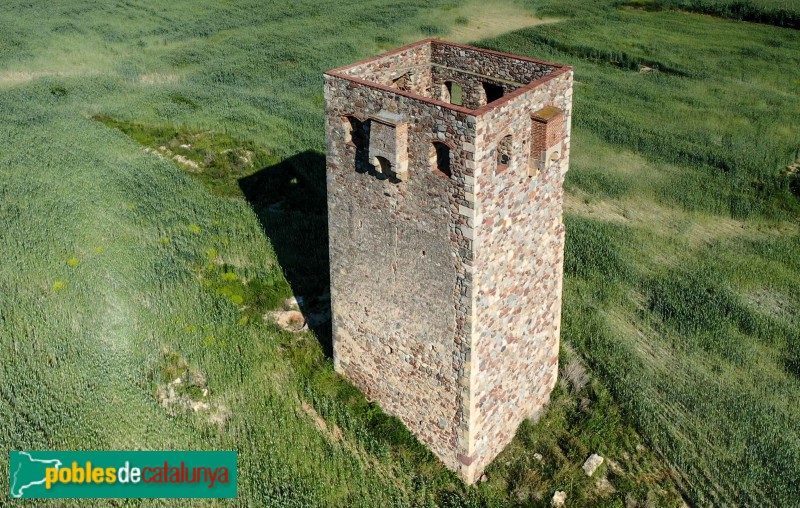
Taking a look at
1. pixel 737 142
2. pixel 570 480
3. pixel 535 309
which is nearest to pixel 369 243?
pixel 535 309

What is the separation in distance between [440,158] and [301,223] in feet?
41.5

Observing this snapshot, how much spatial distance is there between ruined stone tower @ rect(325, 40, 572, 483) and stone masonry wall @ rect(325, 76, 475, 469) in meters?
0.03

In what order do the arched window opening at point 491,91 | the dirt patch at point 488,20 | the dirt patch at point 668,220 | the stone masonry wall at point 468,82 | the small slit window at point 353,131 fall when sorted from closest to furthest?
the small slit window at point 353,131 < the stone masonry wall at point 468,82 < the arched window opening at point 491,91 < the dirt patch at point 668,220 < the dirt patch at point 488,20

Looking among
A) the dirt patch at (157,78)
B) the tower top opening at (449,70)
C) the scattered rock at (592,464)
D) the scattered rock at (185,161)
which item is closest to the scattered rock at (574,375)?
the scattered rock at (592,464)

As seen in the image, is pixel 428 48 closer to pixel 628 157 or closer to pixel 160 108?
pixel 628 157

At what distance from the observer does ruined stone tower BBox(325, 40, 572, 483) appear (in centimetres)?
1545

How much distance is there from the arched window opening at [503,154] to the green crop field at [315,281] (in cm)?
691

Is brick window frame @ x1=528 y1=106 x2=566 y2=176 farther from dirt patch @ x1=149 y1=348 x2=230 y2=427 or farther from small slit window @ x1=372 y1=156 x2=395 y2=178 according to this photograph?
dirt patch @ x1=149 y1=348 x2=230 y2=427

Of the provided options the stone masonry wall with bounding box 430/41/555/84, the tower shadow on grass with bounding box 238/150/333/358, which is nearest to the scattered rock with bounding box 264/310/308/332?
the tower shadow on grass with bounding box 238/150/333/358

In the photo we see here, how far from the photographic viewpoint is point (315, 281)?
951 inches

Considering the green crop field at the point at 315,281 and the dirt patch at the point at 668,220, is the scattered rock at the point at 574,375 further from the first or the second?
the dirt patch at the point at 668,220

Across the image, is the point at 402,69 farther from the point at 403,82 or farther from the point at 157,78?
the point at 157,78

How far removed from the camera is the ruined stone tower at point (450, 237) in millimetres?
15445

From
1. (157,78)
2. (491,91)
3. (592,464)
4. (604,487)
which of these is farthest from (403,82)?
(157,78)
